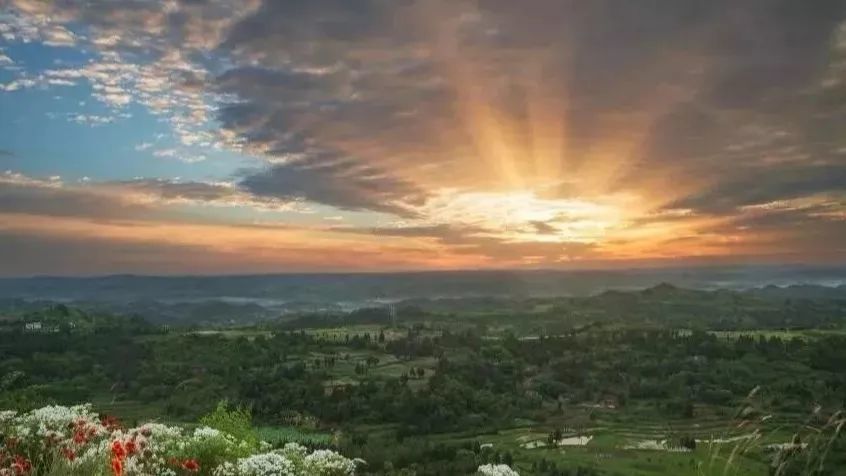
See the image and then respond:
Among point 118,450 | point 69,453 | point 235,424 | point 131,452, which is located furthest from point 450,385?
point 118,450

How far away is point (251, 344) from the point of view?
17962cm

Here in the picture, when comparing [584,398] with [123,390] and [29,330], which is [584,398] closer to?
[123,390]

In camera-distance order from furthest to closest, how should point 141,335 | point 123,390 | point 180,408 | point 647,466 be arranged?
point 141,335 → point 123,390 → point 180,408 → point 647,466

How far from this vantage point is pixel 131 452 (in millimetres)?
11031

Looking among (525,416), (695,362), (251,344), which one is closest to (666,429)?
(525,416)

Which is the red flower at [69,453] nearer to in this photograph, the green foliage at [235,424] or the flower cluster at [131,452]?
the flower cluster at [131,452]

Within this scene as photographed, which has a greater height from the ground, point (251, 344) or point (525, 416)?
point (251, 344)

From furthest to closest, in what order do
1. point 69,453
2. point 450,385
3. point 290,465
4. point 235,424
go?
point 450,385
point 235,424
point 290,465
point 69,453

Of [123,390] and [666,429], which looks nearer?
[666,429]

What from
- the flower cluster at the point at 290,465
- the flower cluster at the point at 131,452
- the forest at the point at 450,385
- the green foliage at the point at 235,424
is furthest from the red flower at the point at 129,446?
the forest at the point at 450,385

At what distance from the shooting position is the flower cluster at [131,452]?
1067 cm

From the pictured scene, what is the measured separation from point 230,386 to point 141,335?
56.7 metres

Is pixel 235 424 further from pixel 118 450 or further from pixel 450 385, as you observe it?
pixel 450 385

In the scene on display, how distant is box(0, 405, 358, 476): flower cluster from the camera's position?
420 inches
